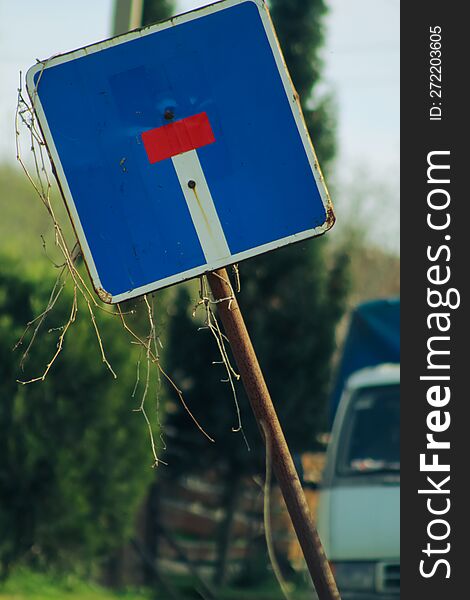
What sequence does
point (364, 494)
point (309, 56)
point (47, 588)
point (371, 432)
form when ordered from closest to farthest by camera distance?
point (364, 494), point (371, 432), point (47, 588), point (309, 56)

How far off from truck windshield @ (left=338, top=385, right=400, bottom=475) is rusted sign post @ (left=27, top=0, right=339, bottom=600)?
4401 mm

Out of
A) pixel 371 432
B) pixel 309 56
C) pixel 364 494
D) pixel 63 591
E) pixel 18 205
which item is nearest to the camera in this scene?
pixel 364 494

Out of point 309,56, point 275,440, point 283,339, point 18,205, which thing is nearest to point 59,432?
point 283,339

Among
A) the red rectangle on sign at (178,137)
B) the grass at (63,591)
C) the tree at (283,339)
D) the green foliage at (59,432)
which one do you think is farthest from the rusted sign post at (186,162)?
the tree at (283,339)

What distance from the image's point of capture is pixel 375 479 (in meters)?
6.88

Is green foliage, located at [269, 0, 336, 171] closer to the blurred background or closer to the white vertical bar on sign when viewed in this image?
the blurred background

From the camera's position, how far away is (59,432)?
332 inches

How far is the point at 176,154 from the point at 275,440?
0.75 metres

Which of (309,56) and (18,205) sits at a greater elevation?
(18,205)

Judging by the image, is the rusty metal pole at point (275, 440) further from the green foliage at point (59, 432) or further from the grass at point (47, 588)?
the grass at point (47, 588)

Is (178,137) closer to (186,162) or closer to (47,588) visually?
(186,162)

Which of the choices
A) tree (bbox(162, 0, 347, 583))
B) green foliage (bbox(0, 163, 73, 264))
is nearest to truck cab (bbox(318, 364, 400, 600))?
tree (bbox(162, 0, 347, 583))

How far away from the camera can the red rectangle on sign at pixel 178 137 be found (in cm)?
272

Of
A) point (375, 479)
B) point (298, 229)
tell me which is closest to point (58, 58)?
point (298, 229)
